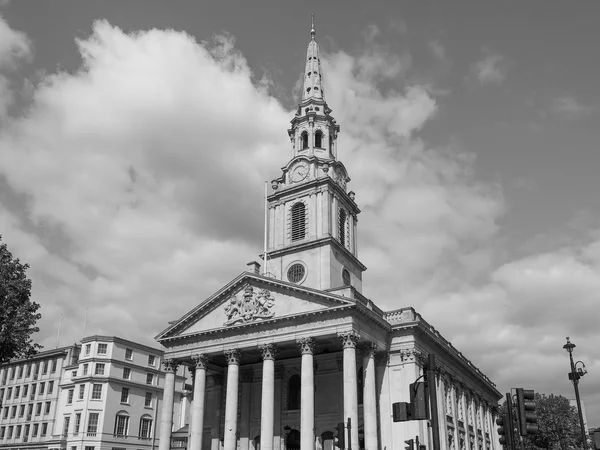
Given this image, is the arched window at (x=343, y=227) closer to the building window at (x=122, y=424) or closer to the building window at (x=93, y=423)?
the building window at (x=122, y=424)

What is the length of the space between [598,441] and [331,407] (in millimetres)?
31388

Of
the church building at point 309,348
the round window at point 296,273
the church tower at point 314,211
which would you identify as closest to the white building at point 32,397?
the church building at point 309,348

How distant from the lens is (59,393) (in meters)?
69.3

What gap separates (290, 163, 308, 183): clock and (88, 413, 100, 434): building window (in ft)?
114

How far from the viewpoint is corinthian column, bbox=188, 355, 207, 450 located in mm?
41562

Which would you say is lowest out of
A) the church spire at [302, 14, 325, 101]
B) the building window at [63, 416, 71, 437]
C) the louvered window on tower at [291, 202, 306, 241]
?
the building window at [63, 416, 71, 437]

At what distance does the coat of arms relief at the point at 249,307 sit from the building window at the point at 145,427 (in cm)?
3228

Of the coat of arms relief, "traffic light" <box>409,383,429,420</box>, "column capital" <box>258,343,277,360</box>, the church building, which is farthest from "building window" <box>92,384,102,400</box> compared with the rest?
"traffic light" <box>409,383,429,420</box>

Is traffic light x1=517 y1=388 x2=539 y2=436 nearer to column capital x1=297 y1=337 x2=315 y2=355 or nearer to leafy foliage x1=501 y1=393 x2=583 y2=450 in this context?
column capital x1=297 y1=337 x2=315 y2=355

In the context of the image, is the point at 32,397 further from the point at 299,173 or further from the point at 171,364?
the point at 299,173

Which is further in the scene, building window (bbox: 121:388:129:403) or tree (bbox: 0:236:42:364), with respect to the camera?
building window (bbox: 121:388:129:403)

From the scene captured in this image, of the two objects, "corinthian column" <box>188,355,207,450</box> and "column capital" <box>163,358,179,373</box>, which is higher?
"column capital" <box>163,358,179,373</box>

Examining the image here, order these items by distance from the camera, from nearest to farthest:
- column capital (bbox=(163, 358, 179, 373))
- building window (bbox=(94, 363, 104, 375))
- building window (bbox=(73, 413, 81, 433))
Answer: column capital (bbox=(163, 358, 179, 373)) → building window (bbox=(73, 413, 81, 433)) → building window (bbox=(94, 363, 104, 375))

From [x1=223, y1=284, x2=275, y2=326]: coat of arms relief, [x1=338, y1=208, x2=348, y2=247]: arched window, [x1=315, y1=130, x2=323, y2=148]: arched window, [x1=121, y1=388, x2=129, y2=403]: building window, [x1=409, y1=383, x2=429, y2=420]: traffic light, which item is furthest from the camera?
[x1=121, y1=388, x2=129, y2=403]: building window
